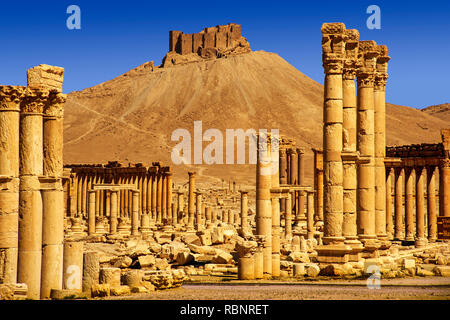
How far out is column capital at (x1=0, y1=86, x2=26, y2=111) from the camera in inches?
722

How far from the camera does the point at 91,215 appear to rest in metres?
49.0

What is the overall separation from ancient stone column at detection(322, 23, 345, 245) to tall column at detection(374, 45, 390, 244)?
4934mm

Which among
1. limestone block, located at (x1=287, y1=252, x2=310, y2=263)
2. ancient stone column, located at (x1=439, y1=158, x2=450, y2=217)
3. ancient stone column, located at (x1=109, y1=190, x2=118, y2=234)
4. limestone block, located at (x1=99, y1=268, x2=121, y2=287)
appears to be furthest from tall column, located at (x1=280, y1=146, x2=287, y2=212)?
limestone block, located at (x1=99, y1=268, x2=121, y2=287)

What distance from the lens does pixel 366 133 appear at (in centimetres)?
2945

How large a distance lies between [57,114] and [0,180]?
7.59ft

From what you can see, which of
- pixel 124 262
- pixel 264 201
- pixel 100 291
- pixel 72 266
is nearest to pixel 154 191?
pixel 124 262

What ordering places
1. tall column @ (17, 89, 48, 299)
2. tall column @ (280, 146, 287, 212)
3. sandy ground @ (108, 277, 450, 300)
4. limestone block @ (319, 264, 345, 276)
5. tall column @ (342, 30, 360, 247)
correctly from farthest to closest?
tall column @ (280, 146, 287, 212) < tall column @ (342, 30, 360, 247) < limestone block @ (319, 264, 345, 276) < tall column @ (17, 89, 48, 299) < sandy ground @ (108, 277, 450, 300)

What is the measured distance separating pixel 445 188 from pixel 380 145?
12.8 meters

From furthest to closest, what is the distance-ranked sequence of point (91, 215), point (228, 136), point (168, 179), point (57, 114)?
point (228, 136) → point (168, 179) → point (91, 215) → point (57, 114)

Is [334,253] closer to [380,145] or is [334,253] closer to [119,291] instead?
[380,145]

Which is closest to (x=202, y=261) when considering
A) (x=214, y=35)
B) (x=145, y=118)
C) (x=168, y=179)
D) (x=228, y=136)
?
(x=168, y=179)

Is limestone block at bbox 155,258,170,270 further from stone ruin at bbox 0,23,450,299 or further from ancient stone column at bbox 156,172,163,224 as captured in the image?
ancient stone column at bbox 156,172,163,224

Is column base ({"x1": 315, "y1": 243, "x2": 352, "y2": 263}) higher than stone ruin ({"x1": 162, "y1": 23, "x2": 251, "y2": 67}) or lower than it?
lower
